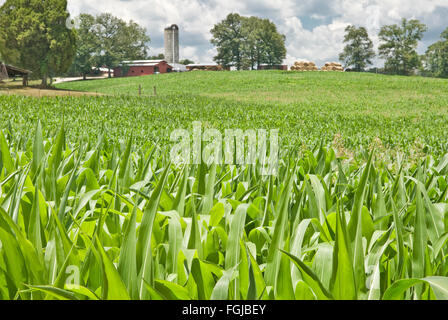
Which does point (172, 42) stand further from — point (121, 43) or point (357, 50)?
point (357, 50)

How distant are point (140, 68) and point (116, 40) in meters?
11.2

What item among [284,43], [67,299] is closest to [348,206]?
[67,299]

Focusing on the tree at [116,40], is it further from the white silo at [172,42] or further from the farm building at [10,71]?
the farm building at [10,71]

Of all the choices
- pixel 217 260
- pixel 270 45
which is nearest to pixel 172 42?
pixel 270 45

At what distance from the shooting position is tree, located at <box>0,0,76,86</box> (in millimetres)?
45438

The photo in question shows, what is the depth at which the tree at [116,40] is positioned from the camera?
78.1m

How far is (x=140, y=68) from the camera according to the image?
92062 millimetres

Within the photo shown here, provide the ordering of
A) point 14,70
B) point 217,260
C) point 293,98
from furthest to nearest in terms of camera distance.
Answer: point 14,70 → point 293,98 → point 217,260

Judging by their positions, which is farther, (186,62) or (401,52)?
(186,62)

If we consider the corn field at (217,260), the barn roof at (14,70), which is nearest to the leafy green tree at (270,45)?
the barn roof at (14,70)

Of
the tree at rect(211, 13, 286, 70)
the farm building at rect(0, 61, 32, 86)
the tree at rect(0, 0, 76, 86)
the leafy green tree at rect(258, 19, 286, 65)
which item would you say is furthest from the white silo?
the farm building at rect(0, 61, 32, 86)
